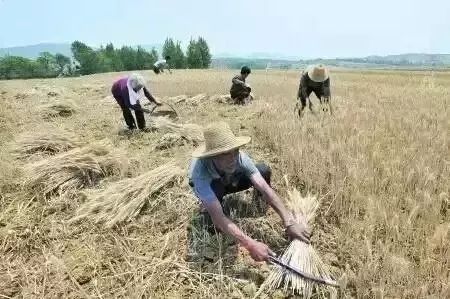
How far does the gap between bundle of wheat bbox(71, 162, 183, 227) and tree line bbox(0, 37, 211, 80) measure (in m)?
73.9

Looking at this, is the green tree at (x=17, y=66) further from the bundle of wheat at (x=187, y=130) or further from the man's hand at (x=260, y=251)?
the man's hand at (x=260, y=251)

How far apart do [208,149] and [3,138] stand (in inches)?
206

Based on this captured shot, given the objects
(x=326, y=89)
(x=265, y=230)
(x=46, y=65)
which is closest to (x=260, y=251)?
(x=265, y=230)

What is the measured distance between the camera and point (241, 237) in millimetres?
2895

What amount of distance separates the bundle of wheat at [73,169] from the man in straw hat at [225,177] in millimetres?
1836

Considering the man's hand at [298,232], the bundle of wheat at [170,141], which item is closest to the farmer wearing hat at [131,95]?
the bundle of wheat at [170,141]

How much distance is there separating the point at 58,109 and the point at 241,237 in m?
7.65

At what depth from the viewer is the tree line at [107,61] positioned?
3125 inches

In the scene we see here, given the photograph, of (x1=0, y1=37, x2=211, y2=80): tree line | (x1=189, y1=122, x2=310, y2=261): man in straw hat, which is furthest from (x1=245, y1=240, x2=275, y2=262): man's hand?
(x1=0, y1=37, x2=211, y2=80): tree line

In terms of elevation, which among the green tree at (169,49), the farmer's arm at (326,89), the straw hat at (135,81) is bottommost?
the green tree at (169,49)

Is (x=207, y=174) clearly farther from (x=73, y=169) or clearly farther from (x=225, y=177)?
(x=73, y=169)

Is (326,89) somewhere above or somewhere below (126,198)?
above

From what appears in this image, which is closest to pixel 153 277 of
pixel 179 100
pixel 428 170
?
pixel 428 170

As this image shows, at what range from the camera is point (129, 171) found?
4.99 metres
